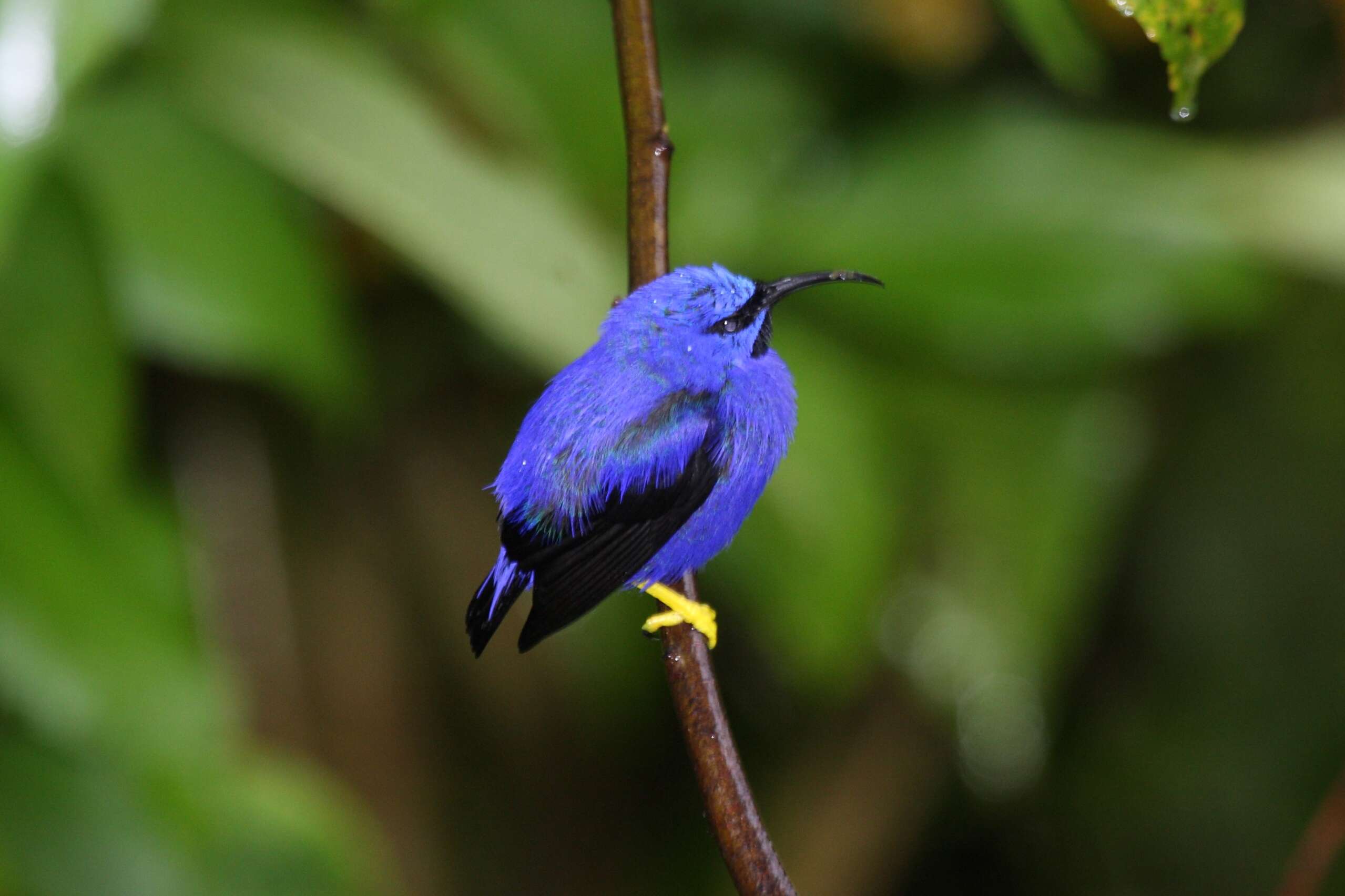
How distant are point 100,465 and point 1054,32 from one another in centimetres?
187

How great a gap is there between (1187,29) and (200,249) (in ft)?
6.44

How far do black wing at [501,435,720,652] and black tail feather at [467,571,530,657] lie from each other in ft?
0.10

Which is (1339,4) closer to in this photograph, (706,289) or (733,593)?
(733,593)

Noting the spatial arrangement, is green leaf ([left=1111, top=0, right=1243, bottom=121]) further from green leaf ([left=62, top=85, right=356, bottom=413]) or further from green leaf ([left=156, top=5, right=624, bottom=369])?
green leaf ([left=62, top=85, right=356, bottom=413])

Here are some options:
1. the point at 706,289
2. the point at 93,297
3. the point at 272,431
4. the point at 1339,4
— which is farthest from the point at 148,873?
the point at 1339,4

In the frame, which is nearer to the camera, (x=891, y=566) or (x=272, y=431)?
(x=891, y=566)

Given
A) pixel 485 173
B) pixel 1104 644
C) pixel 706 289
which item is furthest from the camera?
pixel 1104 644

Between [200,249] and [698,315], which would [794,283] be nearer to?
[698,315]

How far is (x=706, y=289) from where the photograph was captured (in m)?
1.51

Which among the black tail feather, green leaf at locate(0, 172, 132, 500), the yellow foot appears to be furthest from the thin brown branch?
green leaf at locate(0, 172, 132, 500)

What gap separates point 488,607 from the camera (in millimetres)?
1396

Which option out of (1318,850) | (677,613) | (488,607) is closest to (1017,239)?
(1318,850)

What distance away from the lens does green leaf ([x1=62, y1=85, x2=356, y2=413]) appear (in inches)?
103

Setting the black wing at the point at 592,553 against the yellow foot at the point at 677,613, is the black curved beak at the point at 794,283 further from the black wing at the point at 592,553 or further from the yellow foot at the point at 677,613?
the yellow foot at the point at 677,613
